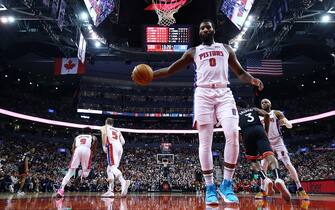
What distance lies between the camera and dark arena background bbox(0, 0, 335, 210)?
14922mm

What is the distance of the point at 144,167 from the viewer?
29.5 m

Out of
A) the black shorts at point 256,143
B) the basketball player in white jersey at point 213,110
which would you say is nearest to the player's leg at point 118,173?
the black shorts at point 256,143

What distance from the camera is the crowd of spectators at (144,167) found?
845 inches

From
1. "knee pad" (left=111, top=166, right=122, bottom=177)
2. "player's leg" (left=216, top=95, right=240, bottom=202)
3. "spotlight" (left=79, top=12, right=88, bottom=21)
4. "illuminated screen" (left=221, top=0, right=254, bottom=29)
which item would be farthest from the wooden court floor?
"spotlight" (left=79, top=12, right=88, bottom=21)

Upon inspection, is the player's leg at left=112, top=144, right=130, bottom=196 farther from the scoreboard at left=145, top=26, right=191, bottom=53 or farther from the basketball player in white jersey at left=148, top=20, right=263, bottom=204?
the scoreboard at left=145, top=26, right=191, bottom=53

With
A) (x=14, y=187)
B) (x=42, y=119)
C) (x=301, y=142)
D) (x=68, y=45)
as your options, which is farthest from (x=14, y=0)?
(x=301, y=142)

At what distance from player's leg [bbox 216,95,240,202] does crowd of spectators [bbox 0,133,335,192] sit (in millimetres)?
15288

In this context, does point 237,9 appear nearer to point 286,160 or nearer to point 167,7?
point 167,7

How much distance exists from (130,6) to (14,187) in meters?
10.5

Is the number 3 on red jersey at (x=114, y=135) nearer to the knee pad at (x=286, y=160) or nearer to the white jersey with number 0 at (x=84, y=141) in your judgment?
the white jersey with number 0 at (x=84, y=141)

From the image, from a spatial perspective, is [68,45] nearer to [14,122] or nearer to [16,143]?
[16,143]

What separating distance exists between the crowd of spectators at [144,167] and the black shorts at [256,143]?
535 inches

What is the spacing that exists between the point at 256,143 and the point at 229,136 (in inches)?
86.3

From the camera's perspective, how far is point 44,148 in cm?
3031
